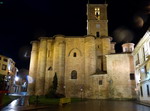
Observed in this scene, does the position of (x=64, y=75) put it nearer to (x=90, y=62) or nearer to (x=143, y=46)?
(x=90, y=62)

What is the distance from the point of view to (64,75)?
120 ft

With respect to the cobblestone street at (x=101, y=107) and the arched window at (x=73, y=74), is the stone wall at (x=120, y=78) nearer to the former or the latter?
the arched window at (x=73, y=74)

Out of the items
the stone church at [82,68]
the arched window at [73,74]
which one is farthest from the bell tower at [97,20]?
the arched window at [73,74]

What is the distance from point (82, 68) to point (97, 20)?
16698 mm

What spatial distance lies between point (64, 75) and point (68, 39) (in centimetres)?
937

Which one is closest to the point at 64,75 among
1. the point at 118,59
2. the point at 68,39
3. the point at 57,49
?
the point at 57,49

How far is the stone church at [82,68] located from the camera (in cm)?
3095

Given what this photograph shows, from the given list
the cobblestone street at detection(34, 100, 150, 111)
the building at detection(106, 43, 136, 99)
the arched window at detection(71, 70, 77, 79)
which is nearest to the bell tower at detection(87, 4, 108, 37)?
the arched window at detection(71, 70, 77, 79)

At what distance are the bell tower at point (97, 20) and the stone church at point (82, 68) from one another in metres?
5.04

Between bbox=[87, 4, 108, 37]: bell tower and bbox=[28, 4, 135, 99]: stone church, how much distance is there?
198 inches

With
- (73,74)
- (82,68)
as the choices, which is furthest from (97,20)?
(73,74)

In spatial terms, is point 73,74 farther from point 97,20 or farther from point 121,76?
point 97,20

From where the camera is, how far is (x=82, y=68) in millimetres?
37000

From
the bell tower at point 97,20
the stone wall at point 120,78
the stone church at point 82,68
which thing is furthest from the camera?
the bell tower at point 97,20
